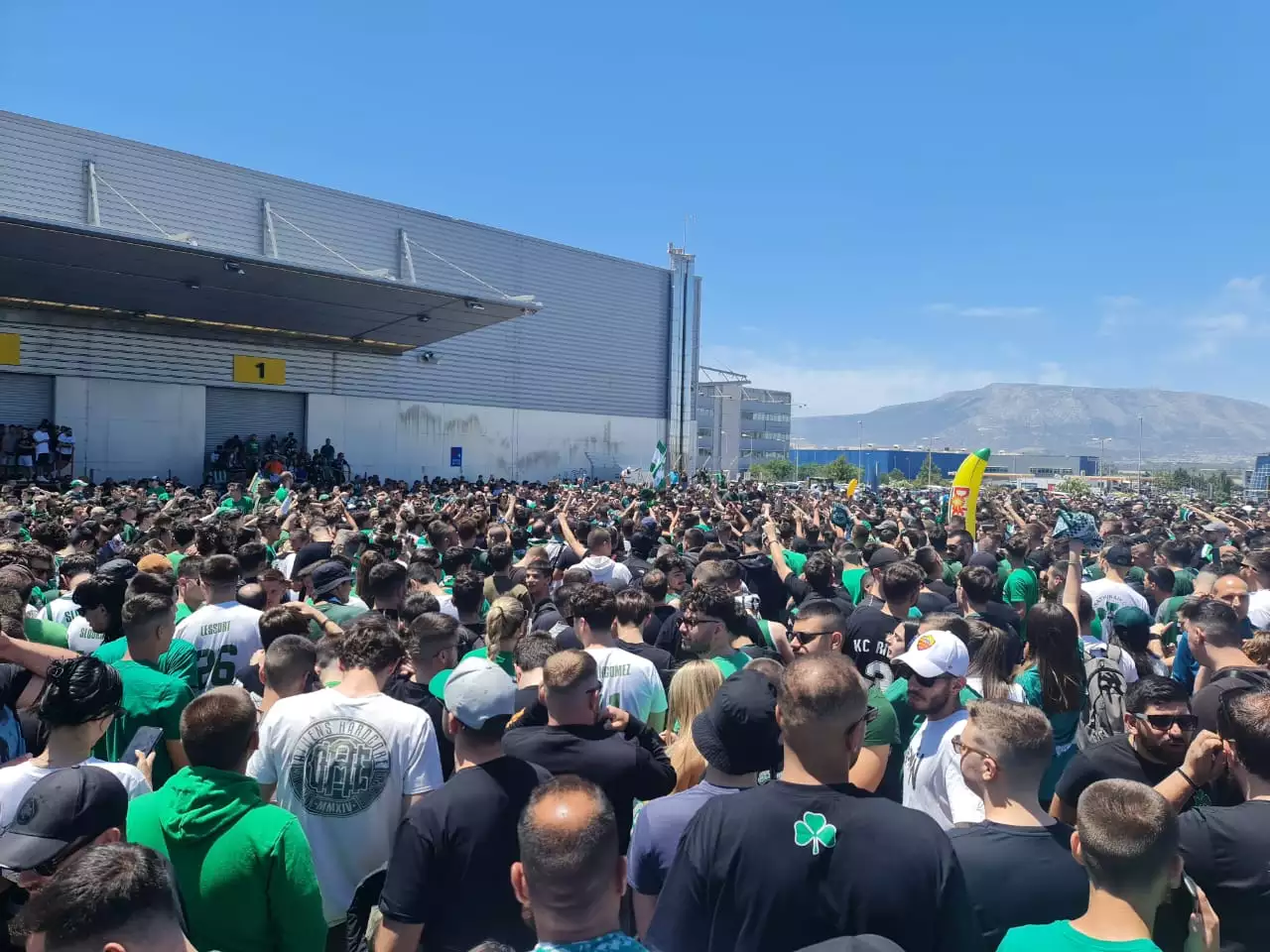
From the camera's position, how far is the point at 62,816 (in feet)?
7.82

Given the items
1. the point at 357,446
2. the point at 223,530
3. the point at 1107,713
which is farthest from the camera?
the point at 357,446

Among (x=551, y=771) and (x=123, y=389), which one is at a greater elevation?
(x=123, y=389)

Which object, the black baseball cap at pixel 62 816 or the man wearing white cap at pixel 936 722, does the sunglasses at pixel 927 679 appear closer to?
the man wearing white cap at pixel 936 722

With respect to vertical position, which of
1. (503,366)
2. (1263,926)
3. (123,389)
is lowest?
(1263,926)

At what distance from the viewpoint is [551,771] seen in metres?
3.38

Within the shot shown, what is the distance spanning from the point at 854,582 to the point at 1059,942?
5964mm

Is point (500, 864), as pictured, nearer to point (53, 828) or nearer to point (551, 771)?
point (551, 771)

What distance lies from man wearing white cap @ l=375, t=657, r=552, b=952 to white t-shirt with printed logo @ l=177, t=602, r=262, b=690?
2593mm

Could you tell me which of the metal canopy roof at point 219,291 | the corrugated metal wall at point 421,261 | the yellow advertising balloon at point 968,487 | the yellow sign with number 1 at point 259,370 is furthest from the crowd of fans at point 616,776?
the yellow sign with number 1 at point 259,370

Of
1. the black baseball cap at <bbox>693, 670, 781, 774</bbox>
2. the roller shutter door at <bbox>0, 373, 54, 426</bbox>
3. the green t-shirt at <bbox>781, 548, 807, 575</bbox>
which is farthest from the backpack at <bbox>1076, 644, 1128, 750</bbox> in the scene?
the roller shutter door at <bbox>0, 373, 54, 426</bbox>

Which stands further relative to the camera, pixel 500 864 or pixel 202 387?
pixel 202 387

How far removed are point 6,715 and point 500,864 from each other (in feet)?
7.92

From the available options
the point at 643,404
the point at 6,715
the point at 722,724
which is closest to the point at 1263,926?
the point at 722,724

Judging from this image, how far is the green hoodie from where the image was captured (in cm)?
266
